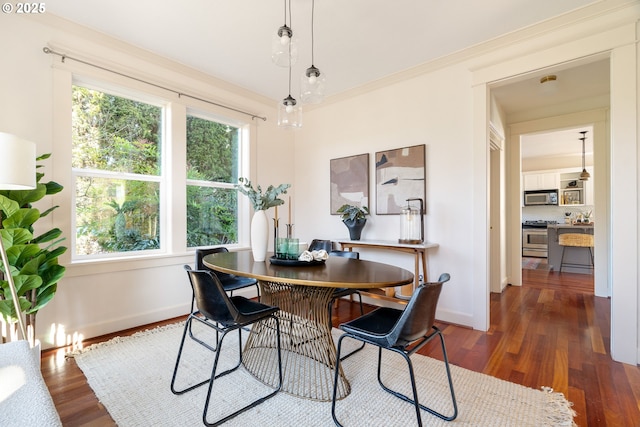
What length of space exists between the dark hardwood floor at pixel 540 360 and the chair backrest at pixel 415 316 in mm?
1083

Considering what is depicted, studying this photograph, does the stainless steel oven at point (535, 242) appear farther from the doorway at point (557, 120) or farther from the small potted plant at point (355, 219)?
the small potted plant at point (355, 219)

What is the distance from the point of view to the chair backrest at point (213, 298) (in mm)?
1590

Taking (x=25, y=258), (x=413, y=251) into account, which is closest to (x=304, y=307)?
(x=413, y=251)

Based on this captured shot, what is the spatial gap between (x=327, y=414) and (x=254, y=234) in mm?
1255

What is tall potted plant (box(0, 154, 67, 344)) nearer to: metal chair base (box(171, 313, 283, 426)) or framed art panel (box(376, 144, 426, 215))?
metal chair base (box(171, 313, 283, 426))

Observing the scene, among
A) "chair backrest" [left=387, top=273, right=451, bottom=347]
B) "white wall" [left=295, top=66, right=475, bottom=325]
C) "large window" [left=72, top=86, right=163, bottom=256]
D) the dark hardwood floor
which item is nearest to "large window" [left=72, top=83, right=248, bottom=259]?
"large window" [left=72, top=86, right=163, bottom=256]

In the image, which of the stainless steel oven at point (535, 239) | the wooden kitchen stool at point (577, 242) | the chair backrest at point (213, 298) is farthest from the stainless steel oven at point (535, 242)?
the chair backrest at point (213, 298)

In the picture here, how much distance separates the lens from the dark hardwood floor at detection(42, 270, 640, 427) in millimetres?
1677

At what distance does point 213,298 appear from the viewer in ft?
5.37

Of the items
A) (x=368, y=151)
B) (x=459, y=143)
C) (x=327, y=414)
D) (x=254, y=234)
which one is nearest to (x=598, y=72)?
(x=459, y=143)

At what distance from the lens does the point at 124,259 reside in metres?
2.81

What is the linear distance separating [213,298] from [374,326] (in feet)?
2.99

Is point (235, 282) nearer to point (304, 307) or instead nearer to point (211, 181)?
point (304, 307)

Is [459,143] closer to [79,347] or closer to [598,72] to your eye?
[598,72]
